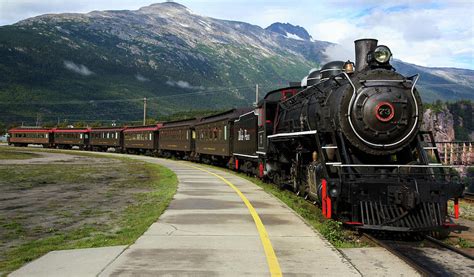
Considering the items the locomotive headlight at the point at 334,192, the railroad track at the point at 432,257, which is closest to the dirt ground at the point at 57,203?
the locomotive headlight at the point at 334,192

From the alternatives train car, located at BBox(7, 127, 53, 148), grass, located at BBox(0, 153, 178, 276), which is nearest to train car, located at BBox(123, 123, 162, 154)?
train car, located at BBox(7, 127, 53, 148)

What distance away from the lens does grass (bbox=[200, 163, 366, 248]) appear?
8244 mm

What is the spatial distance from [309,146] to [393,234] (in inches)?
120

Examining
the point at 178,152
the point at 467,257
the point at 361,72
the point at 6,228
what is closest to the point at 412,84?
the point at 361,72

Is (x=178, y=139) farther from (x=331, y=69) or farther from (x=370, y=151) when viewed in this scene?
(x=370, y=151)

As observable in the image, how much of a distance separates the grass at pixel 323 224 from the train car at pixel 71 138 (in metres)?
56.3

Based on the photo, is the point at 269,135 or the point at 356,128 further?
the point at 269,135

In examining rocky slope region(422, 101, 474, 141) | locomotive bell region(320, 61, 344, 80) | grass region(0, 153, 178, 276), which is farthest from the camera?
rocky slope region(422, 101, 474, 141)

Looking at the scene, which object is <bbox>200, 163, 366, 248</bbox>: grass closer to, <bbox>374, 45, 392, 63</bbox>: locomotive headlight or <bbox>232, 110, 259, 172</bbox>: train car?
<bbox>374, 45, 392, 63</bbox>: locomotive headlight

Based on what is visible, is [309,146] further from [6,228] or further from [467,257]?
[6,228]

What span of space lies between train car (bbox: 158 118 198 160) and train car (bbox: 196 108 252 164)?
2053mm

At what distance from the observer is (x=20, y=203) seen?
14328 mm

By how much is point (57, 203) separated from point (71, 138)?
189 ft

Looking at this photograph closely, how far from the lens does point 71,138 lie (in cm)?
6875
